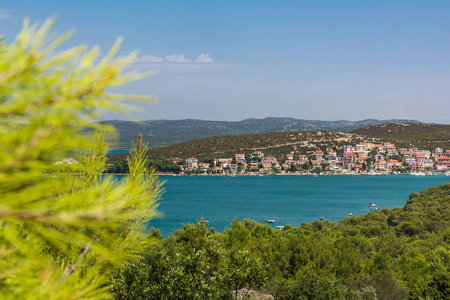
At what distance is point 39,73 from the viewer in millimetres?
750

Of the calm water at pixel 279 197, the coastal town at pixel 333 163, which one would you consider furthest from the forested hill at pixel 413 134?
the calm water at pixel 279 197

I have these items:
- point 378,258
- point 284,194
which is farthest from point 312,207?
point 378,258

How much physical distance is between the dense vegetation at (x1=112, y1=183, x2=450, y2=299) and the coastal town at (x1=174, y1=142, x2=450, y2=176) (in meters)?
60.2

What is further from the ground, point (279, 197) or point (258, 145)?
point (258, 145)

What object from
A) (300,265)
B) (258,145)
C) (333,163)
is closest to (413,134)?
(333,163)

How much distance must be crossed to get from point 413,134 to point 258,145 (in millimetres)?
48820

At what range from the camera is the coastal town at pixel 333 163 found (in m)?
88.8

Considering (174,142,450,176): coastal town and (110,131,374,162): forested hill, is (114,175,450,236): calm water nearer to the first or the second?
(174,142,450,176): coastal town

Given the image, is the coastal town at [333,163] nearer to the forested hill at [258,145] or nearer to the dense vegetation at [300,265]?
the forested hill at [258,145]

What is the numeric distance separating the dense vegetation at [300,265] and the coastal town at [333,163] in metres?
60.2

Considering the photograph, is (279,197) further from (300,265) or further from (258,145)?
(300,265)

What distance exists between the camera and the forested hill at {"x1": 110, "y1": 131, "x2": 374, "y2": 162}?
3735 inches

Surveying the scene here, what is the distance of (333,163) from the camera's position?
91.6 m

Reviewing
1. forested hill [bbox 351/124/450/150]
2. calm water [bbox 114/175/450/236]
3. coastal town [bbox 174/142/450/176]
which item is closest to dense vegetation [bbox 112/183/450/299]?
calm water [bbox 114/175/450/236]
